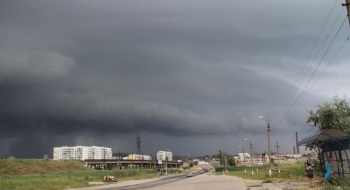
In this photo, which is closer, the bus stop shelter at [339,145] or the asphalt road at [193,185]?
the bus stop shelter at [339,145]

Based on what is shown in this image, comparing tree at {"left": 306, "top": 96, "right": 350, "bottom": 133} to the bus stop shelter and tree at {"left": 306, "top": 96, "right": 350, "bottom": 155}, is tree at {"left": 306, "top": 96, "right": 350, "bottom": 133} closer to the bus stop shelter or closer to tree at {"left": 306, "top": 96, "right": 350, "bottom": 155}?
tree at {"left": 306, "top": 96, "right": 350, "bottom": 155}

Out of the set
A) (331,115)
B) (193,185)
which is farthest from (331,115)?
(193,185)

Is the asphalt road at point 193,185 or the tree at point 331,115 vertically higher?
the tree at point 331,115

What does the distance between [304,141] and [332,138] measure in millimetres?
3538

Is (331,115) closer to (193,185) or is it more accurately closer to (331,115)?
(331,115)

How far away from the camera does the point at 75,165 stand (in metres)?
131

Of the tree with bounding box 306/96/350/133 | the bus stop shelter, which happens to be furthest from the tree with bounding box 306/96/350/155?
the bus stop shelter

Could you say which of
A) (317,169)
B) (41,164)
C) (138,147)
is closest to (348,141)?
(317,169)

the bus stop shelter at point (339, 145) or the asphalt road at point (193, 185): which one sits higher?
the bus stop shelter at point (339, 145)

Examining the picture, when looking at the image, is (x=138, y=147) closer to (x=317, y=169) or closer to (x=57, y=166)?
(x=57, y=166)

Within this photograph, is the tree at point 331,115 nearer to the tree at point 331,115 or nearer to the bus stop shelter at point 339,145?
the tree at point 331,115

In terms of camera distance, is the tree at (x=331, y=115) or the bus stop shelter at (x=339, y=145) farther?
the tree at (x=331, y=115)

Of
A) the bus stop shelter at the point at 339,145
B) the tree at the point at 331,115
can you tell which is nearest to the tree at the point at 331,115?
the tree at the point at 331,115

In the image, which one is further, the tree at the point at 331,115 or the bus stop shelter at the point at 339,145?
the tree at the point at 331,115
